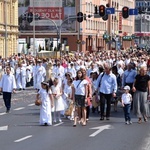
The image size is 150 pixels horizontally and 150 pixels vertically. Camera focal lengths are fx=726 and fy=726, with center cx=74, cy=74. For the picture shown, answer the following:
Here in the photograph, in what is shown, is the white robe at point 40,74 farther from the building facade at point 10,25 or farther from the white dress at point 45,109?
the building facade at point 10,25

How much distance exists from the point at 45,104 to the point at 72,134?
8.82 ft

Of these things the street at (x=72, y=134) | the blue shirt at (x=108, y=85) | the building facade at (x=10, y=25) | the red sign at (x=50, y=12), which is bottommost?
the street at (x=72, y=134)

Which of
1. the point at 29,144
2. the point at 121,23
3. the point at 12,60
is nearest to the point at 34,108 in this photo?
the point at 29,144

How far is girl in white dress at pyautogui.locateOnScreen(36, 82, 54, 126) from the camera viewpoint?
2067 cm

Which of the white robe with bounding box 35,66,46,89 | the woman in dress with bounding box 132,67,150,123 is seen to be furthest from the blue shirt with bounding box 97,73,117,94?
the white robe with bounding box 35,66,46,89

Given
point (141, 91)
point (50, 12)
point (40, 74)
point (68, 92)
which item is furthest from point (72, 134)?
point (50, 12)

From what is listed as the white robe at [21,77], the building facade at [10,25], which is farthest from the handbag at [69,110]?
the building facade at [10,25]

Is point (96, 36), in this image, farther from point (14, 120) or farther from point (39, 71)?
point (14, 120)

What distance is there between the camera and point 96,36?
4387 inches

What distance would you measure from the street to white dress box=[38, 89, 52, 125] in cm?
26

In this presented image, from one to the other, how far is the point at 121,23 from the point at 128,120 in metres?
115

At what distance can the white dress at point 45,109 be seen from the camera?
20.7 m

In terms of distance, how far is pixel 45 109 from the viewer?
68.1 ft

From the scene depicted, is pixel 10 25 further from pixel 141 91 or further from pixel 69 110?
pixel 141 91
